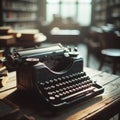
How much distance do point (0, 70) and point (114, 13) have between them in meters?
6.30

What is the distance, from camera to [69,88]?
1.29m

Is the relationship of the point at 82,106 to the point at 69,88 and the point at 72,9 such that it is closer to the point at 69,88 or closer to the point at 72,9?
the point at 69,88

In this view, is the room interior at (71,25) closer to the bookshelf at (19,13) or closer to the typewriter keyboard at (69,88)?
the bookshelf at (19,13)

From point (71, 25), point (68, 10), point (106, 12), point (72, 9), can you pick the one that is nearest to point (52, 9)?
point (68, 10)

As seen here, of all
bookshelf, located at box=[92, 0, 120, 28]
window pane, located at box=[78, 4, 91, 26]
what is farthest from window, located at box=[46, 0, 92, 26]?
bookshelf, located at box=[92, 0, 120, 28]

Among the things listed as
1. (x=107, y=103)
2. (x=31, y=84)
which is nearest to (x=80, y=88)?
(x=107, y=103)

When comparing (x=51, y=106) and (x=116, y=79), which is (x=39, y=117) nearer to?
(x=51, y=106)

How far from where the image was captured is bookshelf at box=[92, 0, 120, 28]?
23.4ft

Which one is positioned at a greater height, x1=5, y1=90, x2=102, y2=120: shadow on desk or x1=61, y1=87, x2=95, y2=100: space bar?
x1=61, y1=87, x2=95, y2=100: space bar

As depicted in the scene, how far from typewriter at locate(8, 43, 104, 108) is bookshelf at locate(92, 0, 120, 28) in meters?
5.87

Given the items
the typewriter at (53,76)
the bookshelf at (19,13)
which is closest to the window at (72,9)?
the bookshelf at (19,13)

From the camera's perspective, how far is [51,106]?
1.13m

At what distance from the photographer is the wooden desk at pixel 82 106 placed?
1.11 m

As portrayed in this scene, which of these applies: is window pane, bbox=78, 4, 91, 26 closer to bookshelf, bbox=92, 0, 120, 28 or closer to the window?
the window
